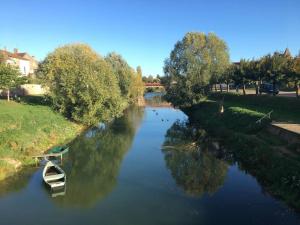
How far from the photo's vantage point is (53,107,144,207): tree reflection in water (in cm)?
2373

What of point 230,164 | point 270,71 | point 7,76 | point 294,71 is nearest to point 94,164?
point 230,164

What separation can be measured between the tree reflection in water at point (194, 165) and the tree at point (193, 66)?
1905 cm

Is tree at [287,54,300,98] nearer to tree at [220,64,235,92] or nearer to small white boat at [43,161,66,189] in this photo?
tree at [220,64,235,92]

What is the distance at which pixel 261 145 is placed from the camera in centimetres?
2905

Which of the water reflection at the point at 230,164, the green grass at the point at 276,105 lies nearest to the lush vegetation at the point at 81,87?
the water reflection at the point at 230,164

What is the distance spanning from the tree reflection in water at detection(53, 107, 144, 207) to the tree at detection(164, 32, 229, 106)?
14904mm

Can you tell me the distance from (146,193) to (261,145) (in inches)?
473

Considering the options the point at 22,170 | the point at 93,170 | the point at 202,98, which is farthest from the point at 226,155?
the point at 202,98

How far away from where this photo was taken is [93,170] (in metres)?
30.2

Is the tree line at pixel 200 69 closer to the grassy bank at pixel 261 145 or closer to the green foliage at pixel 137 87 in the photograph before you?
the grassy bank at pixel 261 145

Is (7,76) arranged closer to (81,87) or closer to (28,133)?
(81,87)

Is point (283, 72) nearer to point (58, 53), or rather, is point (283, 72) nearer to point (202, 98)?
point (202, 98)

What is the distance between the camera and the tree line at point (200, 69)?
6006 centimetres

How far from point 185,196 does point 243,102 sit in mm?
36200
